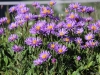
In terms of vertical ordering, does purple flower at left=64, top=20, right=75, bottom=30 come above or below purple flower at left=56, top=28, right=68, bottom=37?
above

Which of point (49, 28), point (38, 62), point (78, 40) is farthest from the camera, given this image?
point (78, 40)

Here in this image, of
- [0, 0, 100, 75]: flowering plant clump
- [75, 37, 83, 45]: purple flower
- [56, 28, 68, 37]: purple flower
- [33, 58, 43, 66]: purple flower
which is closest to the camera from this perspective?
[33, 58, 43, 66]: purple flower

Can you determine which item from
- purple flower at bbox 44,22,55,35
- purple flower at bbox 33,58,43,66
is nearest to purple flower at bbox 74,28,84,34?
purple flower at bbox 44,22,55,35

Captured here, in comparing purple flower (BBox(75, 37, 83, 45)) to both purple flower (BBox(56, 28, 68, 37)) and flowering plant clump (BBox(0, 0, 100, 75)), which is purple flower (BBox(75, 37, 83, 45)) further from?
purple flower (BBox(56, 28, 68, 37))

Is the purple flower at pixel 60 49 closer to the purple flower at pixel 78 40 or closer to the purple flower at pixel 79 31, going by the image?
the purple flower at pixel 78 40

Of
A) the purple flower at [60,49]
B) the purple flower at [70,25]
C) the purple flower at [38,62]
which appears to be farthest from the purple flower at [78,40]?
the purple flower at [38,62]

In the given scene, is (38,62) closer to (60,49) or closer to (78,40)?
(60,49)

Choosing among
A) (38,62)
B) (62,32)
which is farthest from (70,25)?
(38,62)

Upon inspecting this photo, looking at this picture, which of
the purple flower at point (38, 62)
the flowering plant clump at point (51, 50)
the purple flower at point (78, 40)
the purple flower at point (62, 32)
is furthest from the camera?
the purple flower at point (78, 40)

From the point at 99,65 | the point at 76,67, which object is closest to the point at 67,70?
the point at 76,67

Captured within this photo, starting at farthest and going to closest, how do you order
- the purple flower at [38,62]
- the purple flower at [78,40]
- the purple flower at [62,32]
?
the purple flower at [78,40]
the purple flower at [62,32]
the purple flower at [38,62]

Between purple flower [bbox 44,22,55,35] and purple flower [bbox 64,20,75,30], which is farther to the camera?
purple flower [bbox 64,20,75,30]
